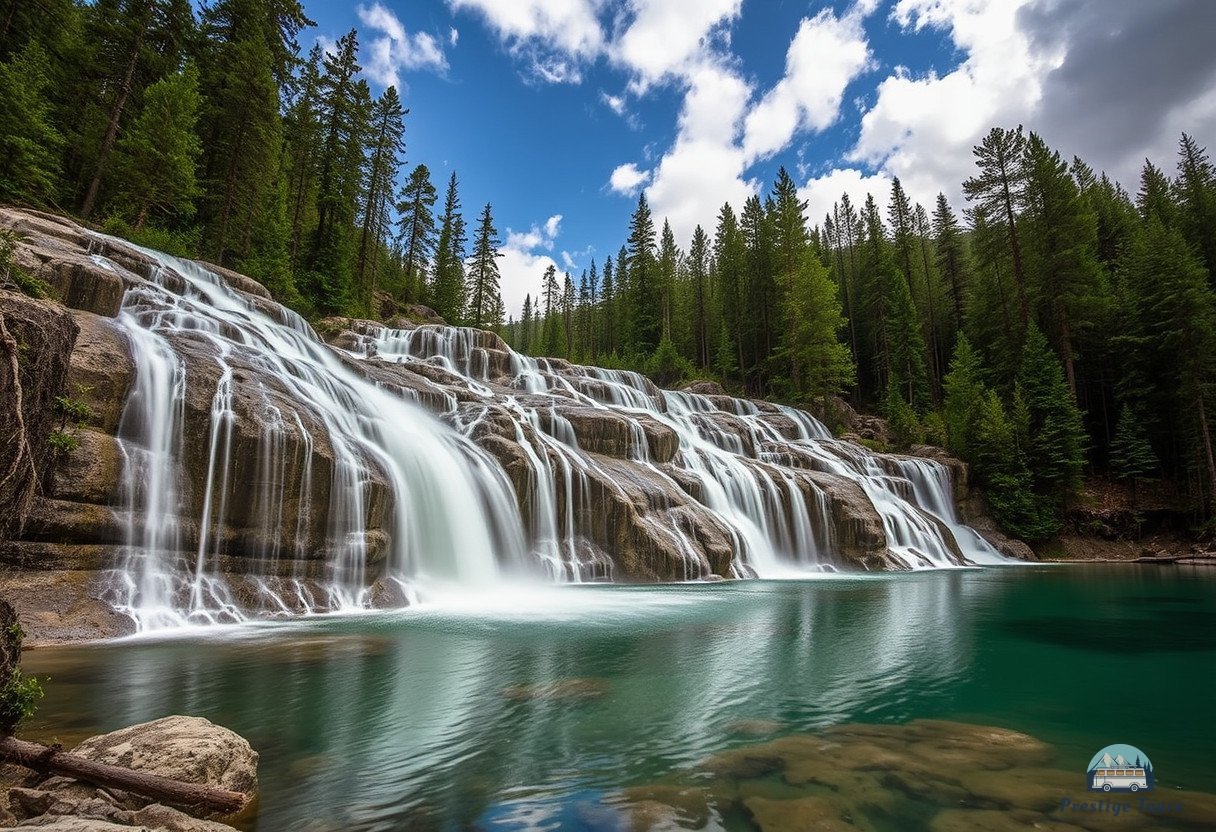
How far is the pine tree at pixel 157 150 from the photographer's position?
22047mm

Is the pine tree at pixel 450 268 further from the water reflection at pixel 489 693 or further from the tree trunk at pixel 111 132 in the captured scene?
the water reflection at pixel 489 693

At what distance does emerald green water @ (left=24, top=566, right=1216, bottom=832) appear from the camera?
12.2ft

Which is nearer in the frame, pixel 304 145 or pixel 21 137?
pixel 21 137

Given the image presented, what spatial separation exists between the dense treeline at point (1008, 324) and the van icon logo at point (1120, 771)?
28.4m

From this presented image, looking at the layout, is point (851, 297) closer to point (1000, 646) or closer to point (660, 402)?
point (660, 402)

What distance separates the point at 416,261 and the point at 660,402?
31.2 m

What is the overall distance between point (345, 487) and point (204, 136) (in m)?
28.3

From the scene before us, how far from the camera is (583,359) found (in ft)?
219

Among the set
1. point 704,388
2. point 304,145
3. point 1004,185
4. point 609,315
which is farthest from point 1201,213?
point 304,145

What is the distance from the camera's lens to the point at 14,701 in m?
3.25

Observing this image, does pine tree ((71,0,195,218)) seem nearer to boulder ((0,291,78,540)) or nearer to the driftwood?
boulder ((0,291,78,540))

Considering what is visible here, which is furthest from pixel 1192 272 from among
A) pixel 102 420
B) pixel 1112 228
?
pixel 102 420

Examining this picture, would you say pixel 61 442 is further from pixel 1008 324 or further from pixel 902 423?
pixel 1008 324

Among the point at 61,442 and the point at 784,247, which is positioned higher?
the point at 784,247
